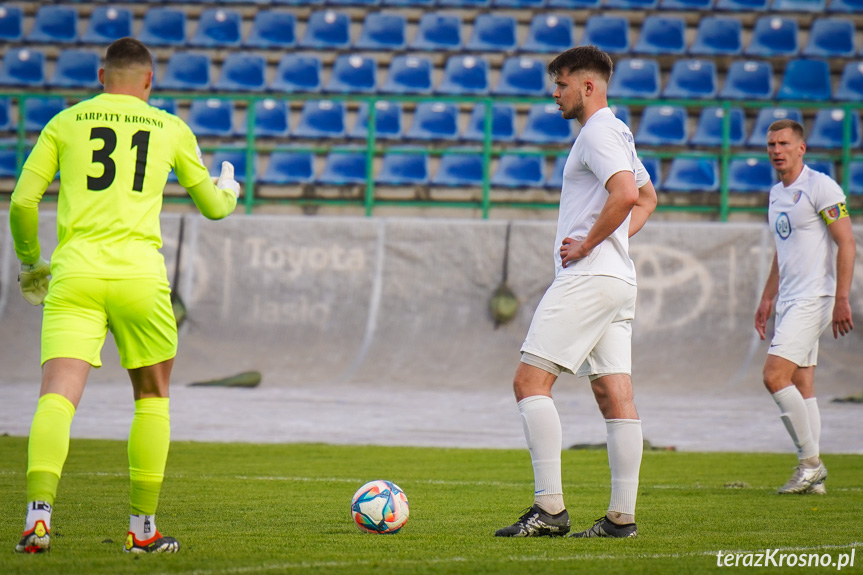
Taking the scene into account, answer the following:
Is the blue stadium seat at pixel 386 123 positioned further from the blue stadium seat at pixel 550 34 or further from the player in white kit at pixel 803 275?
the player in white kit at pixel 803 275

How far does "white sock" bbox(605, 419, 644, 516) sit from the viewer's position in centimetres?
446

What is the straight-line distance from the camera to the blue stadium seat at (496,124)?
15.5 meters

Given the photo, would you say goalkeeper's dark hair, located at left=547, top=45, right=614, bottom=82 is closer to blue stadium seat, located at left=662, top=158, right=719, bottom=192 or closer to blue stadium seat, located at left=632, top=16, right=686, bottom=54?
blue stadium seat, located at left=662, top=158, right=719, bottom=192

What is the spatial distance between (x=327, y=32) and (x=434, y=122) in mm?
2789

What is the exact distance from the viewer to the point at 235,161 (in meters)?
15.4

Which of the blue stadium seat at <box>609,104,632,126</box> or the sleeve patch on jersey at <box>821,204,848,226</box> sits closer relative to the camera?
the sleeve patch on jersey at <box>821,204,848,226</box>

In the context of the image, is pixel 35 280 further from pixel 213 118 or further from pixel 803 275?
pixel 213 118

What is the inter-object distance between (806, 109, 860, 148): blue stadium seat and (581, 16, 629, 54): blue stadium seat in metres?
3.02

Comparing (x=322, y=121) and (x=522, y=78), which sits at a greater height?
(x=522, y=78)

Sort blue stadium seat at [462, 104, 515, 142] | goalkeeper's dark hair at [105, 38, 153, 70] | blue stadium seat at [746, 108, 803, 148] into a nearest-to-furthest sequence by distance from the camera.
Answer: goalkeeper's dark hair at [105, 38, 153, 70]
blue stadium seat at [746, 108, 803, 148]
blue stadium seat at [462, 104, 515, 142]

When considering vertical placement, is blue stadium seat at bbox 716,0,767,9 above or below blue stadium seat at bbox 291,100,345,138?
above

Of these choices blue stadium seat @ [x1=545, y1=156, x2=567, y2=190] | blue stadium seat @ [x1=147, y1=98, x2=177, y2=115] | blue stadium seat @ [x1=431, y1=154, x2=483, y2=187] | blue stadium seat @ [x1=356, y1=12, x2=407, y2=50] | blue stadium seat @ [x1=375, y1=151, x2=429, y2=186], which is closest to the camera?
blue stadium seat @ [x1=545, y1=156, x2=567, y2=190]

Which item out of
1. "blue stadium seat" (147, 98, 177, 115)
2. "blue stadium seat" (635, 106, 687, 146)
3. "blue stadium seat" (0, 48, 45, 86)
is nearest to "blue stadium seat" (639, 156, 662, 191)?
"blue stadium seat" (635, 106, 687, 146)

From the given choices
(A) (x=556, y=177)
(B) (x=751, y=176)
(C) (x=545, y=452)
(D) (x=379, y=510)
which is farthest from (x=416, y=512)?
(B) (x=751, y=176)
